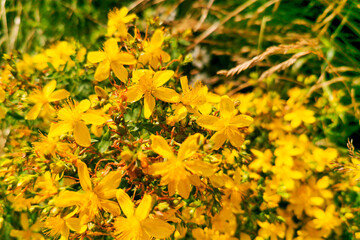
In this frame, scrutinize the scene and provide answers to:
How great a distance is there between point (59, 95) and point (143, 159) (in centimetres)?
57

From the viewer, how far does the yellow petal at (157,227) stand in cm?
96

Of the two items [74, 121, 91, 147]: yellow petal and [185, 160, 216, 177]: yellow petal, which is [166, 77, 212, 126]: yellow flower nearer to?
[185, 160, 216, 177]: yellow petal

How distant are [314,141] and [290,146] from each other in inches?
16.2

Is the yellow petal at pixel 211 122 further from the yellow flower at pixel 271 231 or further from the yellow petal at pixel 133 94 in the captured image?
the yellow flower at pixel 271 231

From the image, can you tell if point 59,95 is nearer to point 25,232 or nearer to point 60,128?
point 60,128

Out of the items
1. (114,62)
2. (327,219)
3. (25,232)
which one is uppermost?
(114,62)

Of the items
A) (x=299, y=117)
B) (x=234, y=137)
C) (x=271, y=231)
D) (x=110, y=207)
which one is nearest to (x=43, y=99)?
(x=110, y=207)

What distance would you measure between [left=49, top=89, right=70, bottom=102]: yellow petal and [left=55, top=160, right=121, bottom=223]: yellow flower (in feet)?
1.21

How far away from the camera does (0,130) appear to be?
6.18 feet

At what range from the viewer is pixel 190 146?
0.94m

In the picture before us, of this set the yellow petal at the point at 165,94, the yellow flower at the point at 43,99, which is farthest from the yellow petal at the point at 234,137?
the yellow flower at the point at 43,99

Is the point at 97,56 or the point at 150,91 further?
the point at 97,56

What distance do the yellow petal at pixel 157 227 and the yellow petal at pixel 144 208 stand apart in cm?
3

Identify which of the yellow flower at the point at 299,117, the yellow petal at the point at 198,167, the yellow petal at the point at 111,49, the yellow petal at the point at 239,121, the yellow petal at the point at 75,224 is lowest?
the yellow flower at the point at 299,117
